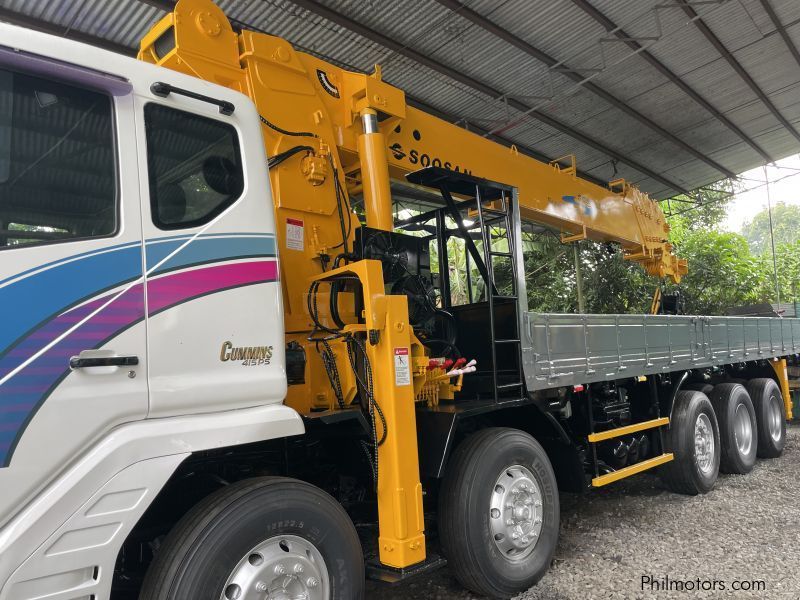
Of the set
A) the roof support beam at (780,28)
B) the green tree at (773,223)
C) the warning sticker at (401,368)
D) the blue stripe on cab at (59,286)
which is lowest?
the warning sticker at (401,368)

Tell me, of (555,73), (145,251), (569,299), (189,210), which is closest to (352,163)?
(189,210)

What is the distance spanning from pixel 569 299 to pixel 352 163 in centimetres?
1322

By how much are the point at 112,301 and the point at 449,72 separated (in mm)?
6029

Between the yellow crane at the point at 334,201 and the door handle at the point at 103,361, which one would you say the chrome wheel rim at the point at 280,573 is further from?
the door handle at the point at 103,361

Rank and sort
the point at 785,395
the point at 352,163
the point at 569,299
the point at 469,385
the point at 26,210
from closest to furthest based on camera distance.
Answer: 1. the point at 26,210
2. the point at 352,163
3. the point at 469,385
4. the point at 785,395
5. the point at 569,299

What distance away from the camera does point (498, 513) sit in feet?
11.4

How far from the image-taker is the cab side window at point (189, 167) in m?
2.27

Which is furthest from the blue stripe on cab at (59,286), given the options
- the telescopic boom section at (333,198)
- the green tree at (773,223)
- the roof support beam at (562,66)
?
the green tree at (773,223)

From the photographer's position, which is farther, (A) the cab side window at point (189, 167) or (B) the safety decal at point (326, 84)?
(B) the safety decal at point (326, 84)

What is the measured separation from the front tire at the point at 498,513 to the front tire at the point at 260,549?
3.01 ft

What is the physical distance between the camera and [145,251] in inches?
85.1

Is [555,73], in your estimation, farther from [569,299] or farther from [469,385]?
[569,299]

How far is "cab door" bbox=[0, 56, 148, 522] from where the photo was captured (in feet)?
6.01

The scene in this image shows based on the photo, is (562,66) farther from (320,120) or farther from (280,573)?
(280,573)
